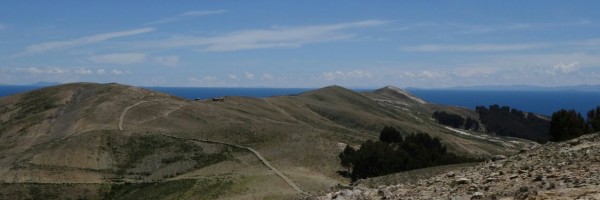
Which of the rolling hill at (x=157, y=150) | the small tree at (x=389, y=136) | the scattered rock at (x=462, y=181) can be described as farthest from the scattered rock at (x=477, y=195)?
the small tree at (x=389, y=136)

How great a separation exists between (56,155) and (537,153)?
240 feet

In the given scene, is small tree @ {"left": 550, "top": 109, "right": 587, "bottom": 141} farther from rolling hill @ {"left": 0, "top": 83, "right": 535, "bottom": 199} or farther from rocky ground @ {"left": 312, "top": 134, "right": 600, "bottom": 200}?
rocky ground @ {"left": 312, "top": 134, "right": 600, "bottom": 200}

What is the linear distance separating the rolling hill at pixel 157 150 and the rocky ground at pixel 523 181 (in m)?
26.8

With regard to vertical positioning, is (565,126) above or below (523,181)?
below

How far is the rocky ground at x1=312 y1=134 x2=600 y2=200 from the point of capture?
16.3 meters

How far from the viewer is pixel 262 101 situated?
154 metres

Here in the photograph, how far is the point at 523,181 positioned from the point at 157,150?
74.1m

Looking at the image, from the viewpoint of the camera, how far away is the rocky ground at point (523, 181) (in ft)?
53.6

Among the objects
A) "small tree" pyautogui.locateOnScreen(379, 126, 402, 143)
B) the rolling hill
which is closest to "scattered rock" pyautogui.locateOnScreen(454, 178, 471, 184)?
the rolling hill

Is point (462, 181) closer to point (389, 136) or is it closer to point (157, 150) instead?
point (157, 150)

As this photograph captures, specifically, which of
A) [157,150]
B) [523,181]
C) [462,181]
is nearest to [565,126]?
[462,181]

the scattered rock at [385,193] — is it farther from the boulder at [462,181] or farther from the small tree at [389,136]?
the small tree at [389,136]

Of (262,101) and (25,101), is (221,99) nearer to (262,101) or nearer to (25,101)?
(262,101)

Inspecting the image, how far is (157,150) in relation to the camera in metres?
87.1
